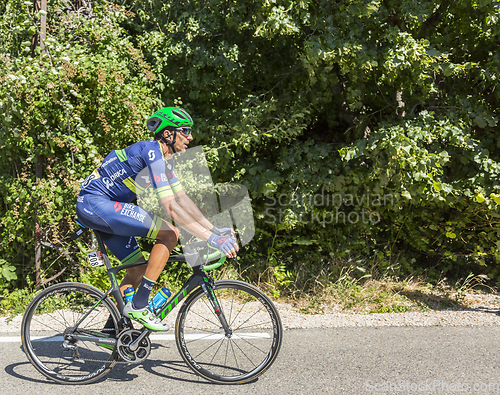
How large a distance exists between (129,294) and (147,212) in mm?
730

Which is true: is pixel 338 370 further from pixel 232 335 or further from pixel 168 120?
pixel 168 120

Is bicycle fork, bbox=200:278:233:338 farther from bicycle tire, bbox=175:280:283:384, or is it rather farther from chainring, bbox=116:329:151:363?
chainring, bbox=116:329:151:363

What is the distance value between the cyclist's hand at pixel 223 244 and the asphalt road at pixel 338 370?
111cm

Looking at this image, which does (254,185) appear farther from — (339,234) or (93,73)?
(93,73)

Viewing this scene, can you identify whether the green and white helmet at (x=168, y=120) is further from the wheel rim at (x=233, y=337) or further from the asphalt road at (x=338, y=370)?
the asphalt road at (x=338, y=370)

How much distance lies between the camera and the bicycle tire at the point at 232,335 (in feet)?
11.0

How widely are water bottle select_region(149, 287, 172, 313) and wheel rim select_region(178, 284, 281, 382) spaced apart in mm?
213

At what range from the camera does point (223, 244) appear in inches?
123

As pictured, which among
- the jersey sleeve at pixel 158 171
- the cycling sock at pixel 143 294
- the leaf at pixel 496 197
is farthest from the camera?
the leaf at pixel 496 197

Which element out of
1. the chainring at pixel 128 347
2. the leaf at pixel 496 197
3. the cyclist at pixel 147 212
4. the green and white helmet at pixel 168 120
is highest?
the green and white helmet at pixel 168 120

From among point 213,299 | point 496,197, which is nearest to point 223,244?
point 213,299

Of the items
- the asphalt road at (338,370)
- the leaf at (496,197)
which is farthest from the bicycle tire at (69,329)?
the leaf at (496,197)

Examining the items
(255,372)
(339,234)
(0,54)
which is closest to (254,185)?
(339,234)

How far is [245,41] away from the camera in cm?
588
